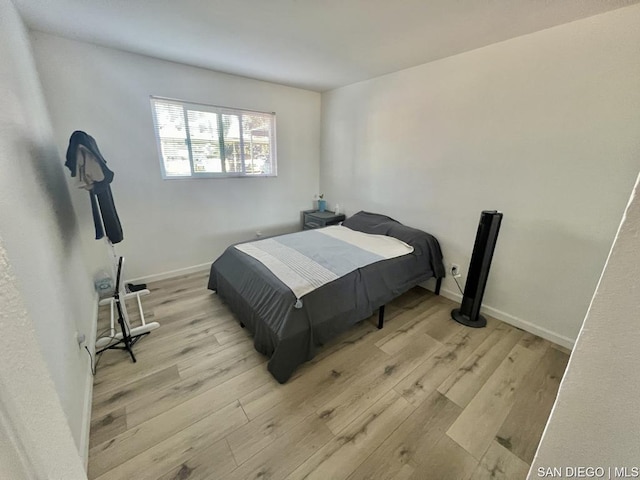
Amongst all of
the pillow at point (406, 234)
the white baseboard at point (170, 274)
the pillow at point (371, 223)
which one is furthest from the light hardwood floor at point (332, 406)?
the pillow at point (371, 223)

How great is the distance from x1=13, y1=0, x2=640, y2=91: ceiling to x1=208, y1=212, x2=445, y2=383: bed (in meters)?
1.75

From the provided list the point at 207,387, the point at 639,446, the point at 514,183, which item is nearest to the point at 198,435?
the point at 207,387

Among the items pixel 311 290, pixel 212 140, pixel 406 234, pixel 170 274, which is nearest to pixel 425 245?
pixel 406 234

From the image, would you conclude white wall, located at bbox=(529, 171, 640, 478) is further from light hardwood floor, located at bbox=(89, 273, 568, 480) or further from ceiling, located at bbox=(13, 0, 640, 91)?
ceiling, located at bbox=(13, 0, 640, 91)

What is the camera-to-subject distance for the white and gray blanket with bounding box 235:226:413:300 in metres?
1.98

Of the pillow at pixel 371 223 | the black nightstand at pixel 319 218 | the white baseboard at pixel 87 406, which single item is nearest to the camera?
the white baseboard at pixel 87 406

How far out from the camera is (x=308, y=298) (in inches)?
71.0

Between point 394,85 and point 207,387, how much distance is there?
3457mm

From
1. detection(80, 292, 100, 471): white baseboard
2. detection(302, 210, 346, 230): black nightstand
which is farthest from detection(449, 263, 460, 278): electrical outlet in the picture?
detection(80, 292, 100, 471): white baseboard

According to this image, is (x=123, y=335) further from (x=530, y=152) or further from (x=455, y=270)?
(x=530, y=152)

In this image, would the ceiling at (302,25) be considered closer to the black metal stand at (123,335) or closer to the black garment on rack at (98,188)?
the black garment on rack at (98,188)

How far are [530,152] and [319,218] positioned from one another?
2.48m

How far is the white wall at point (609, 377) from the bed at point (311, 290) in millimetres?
1359

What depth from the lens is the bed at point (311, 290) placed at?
1719mm
